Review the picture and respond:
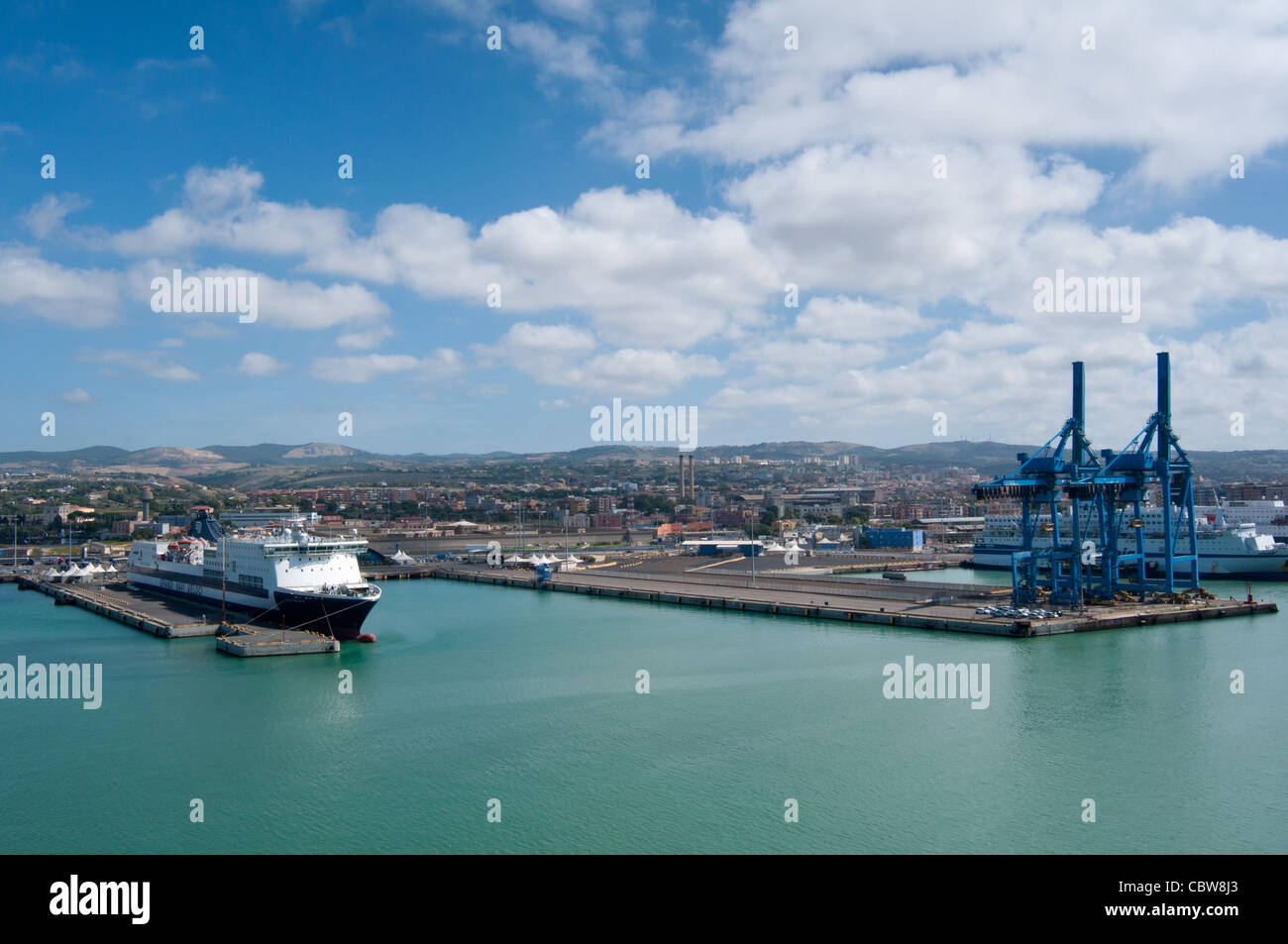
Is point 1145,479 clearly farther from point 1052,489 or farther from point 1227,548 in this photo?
point 1227,548

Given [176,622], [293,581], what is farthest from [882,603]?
[176,622]

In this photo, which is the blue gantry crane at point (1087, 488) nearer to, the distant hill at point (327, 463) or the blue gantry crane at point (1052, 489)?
the blue gantry crane at point (1052, 489)

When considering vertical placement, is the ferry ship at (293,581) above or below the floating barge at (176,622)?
above

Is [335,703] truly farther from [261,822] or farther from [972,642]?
[972,642]

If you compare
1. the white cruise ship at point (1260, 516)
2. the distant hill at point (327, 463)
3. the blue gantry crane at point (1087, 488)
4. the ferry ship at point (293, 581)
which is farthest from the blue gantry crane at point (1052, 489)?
the distant hill at point (327, 463)

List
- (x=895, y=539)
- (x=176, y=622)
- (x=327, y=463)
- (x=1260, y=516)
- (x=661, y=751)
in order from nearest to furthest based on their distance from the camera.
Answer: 1. (x=661, y=751)
2. (x=176, y=622)
3. (x=1260, y=516)
4. (x=895, y=539)
5. (x=327, y=463)

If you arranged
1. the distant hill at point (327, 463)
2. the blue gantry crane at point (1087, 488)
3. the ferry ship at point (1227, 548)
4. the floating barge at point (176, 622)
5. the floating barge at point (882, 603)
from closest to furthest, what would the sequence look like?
the floating barge at point (176, 622) → the floating barge at point (882, 603) → the blue gantry crane at point (1087, 488) → the ferry ship at point (1227, 548) → the distant hill at point (327, 463)
